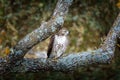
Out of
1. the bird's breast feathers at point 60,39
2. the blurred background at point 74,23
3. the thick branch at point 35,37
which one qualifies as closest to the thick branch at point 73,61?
the thick branch at point 35,37

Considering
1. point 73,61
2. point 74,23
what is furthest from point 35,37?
point 74,23

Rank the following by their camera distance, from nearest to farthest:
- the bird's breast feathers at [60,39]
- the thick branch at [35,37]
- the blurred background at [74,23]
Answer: the thick branch at [35,37] → the bird's breast feathers at [60,39] → the blurred background at [74,23]

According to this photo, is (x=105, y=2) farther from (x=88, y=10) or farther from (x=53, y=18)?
(x=53, y=18)

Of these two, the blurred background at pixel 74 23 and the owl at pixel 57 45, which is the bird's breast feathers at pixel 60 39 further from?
the blurred background at pixel 74 23

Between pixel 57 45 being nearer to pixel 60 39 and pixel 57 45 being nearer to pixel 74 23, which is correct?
pixel 60 39

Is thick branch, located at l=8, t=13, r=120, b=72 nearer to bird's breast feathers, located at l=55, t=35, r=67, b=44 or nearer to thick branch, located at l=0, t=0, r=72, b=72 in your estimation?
thick branch, located at l=0, t=0, r=72, b=72
